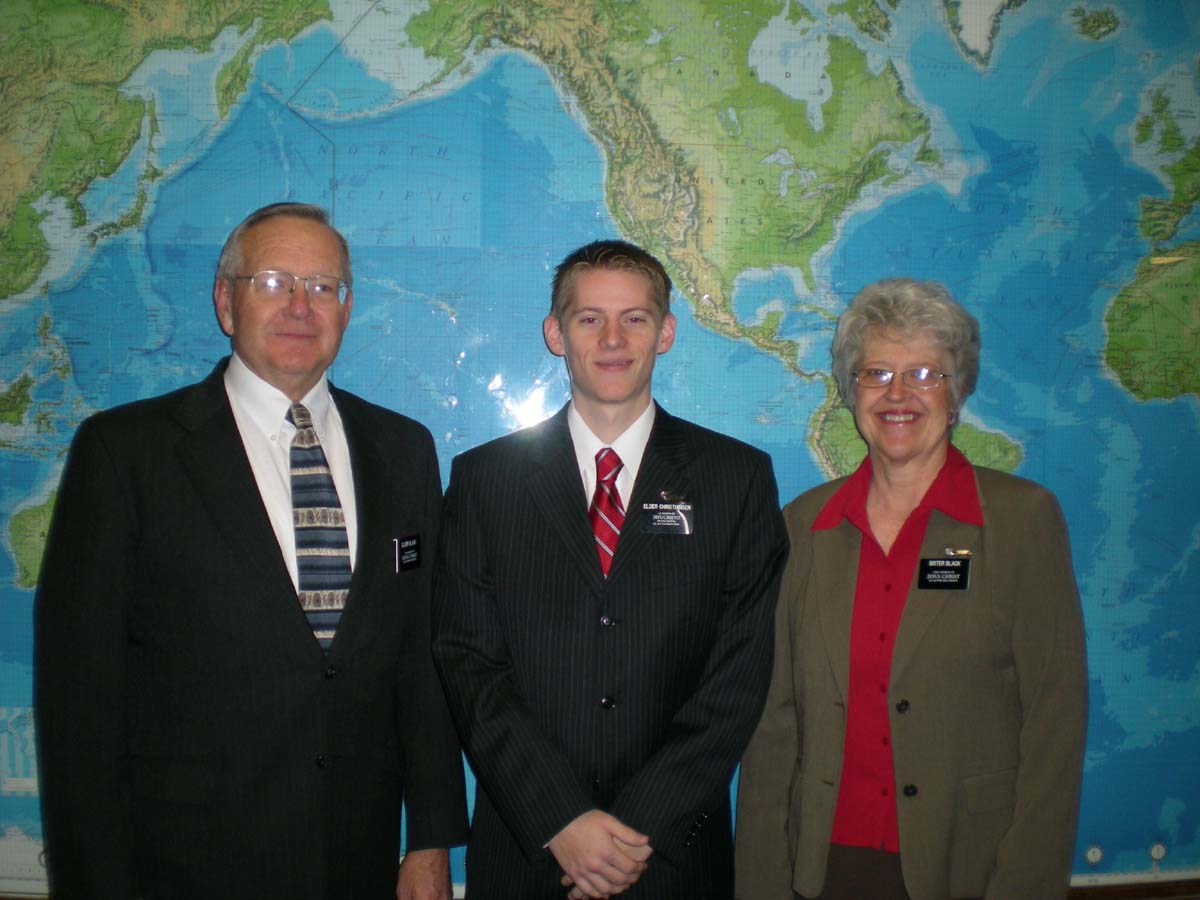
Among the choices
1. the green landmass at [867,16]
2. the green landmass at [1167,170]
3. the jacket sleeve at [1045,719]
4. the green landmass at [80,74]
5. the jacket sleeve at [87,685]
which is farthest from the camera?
the green landmass at [1167,170]

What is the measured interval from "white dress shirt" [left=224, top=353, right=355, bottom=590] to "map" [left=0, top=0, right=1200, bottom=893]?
0.53 meters

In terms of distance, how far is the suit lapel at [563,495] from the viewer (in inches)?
66.9

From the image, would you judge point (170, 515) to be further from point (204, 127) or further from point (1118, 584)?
point (1118, 584)

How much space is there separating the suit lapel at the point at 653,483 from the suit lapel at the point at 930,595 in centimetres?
58

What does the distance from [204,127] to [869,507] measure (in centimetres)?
227

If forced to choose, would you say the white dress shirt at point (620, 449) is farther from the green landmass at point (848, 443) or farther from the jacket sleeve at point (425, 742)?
the green landmass at point (848, 443)

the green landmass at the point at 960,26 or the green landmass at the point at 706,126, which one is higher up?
the green landmass at the point at 960,26

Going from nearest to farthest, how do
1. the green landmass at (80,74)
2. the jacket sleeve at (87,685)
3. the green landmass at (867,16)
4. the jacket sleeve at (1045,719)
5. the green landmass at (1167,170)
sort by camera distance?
the jacket sleeve at (87,685), the jacket sleeve at (1045,719), the green landmass at (80,74), the green landmass at (867,16), the green landmass at (1167,170)

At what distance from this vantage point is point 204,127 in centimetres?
228

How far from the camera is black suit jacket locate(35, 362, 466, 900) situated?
5.14 feet

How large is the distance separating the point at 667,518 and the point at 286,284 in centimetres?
107

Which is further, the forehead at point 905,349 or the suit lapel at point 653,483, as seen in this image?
the forehead at point 905,349

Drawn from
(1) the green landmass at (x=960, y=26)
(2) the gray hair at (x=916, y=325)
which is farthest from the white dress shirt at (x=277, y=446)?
(1) the green landmass at (x=960, y=26)

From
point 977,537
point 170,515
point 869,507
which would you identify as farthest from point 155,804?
point 977,537
